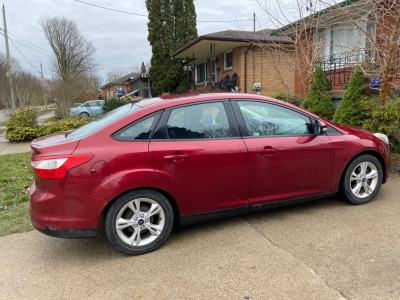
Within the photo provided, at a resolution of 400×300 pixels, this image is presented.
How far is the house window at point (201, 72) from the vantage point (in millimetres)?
20188

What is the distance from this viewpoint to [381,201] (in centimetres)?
407

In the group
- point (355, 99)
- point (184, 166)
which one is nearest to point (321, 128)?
point (184, 166)

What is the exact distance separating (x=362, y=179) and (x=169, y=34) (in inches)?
859

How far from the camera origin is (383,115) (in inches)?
213

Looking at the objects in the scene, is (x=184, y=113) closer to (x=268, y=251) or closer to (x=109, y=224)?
(x=109, y=224)

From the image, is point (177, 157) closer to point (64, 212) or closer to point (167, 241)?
point (167, 241)

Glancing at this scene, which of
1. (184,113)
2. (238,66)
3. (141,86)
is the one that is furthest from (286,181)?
(141,86)

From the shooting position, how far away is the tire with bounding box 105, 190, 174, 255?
2.79 m

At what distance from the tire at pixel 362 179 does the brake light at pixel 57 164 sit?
3160 mm

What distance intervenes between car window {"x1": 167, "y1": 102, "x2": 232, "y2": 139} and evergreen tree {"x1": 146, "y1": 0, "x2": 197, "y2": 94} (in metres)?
20.0

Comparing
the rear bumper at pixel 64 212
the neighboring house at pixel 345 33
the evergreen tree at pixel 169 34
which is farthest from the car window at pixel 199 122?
the evergreen tree at pixel 169 34

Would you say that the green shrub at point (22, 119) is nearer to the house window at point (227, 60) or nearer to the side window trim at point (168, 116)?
the side window trim at point (168, 116)

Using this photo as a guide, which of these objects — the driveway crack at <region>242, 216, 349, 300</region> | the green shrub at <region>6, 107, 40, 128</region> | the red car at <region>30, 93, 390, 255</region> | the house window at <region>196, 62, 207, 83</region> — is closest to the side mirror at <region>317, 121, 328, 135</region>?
the red car at <region>30, 93, 390, 255</region>

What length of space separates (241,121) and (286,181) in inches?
35.1
